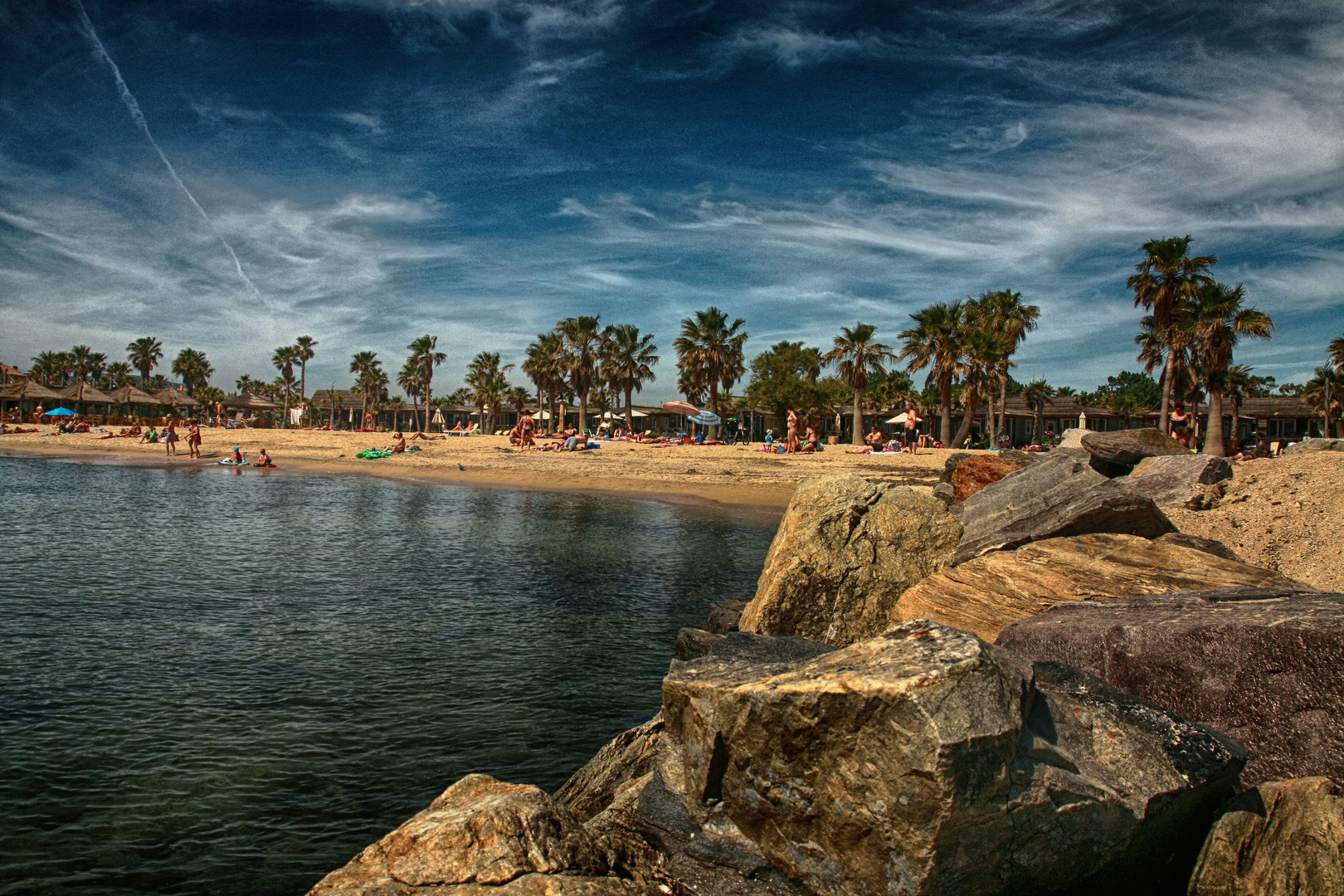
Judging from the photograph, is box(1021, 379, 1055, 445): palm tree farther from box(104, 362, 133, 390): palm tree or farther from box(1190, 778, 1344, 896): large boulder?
box(104, 362, 133, 390): palm tree

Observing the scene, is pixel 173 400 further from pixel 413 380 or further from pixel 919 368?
pixel 919 368

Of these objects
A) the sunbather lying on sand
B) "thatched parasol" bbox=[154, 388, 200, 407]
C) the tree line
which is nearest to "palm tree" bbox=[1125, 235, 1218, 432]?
the tree line

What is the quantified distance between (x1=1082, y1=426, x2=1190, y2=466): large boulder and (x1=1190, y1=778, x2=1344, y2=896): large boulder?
10879mm

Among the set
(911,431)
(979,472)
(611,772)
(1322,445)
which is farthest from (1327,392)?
(611,772)

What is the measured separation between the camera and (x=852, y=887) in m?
3.20

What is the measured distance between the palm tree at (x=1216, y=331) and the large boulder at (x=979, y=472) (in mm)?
30091

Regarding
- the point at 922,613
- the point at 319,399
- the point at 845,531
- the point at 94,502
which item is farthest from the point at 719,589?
the point at 319,399

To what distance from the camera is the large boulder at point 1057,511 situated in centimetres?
708

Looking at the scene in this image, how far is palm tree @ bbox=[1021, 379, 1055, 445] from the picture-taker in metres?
62.5

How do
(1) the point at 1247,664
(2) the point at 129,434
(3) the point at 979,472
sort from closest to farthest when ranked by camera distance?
(1) the point at 1247,664 < (3) the point at 979,472 < (2) the point at 129,434

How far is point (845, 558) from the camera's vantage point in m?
7.55

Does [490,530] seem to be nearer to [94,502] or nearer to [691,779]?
[94,502]

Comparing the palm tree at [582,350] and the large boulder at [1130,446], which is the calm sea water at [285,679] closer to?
the large boulder at [1130,446]

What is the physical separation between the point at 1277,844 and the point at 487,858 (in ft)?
11.9
